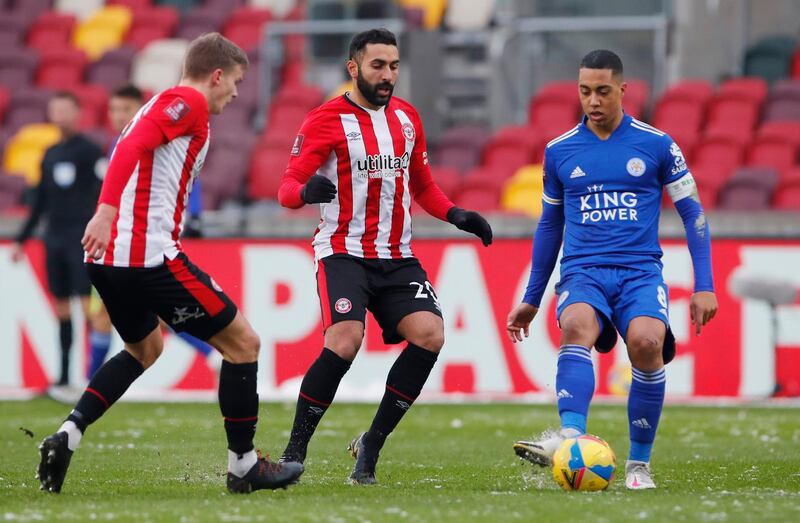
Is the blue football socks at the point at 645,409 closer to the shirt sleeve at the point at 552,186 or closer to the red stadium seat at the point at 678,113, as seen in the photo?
the shirt sleeve at the point at 552,186

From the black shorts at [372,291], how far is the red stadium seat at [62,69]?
13.1 m

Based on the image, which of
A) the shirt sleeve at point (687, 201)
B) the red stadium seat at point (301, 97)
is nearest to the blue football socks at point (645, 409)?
the shirt sleeve at point (687, 201)

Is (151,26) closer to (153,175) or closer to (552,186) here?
(552,186)

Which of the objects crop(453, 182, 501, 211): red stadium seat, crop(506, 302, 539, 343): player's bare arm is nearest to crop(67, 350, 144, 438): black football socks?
crop(506, 302, 539, 343): player's bare arm

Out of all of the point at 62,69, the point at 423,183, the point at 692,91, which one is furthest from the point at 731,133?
the point at 423,183

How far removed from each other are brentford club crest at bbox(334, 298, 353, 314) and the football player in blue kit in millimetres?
989

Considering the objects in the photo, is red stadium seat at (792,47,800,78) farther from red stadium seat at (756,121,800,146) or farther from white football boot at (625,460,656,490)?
white football boot at (625,460,656,490)

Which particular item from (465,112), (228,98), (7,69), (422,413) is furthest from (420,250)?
(7,69)

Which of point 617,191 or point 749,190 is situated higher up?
point 617,191

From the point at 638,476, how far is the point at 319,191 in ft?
6.50

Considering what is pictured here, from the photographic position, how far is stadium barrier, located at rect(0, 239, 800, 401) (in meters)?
12.5

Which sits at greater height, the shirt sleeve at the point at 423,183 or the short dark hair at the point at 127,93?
the short dark hair at the point at 127,93

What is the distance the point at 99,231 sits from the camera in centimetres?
607

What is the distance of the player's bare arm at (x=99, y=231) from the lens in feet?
19.9
